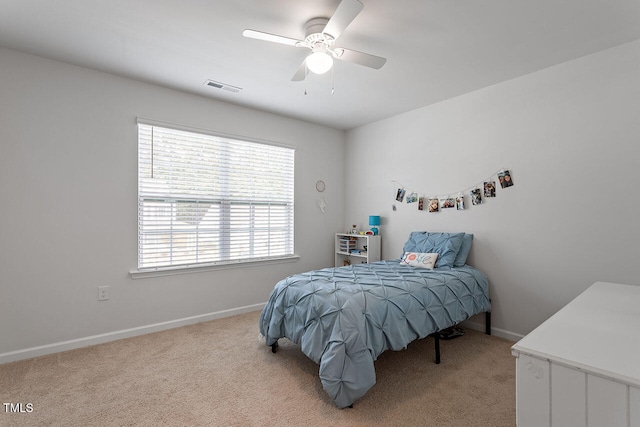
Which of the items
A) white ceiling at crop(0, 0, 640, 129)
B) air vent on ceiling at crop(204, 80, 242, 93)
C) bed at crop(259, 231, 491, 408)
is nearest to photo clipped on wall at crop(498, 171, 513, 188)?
bed at crop(259, 231, 491, 408)

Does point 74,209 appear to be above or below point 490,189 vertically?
below

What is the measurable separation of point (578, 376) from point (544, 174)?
2391mm

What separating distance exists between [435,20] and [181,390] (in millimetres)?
3088

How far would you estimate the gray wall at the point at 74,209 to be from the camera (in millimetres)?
2570

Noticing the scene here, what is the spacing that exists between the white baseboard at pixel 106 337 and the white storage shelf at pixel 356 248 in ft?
5.24

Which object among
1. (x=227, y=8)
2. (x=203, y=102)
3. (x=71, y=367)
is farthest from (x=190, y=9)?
(x=71, y=367)

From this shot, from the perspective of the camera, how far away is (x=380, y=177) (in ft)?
14.3

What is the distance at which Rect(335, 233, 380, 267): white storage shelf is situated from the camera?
4.20 m

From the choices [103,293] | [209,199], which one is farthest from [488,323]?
[103,293]

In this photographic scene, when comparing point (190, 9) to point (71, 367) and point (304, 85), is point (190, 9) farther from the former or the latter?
point (71, 367)

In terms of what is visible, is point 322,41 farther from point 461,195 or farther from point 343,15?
point 461,195

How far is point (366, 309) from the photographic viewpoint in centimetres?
212

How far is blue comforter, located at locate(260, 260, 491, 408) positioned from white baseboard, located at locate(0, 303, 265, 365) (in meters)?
1.09

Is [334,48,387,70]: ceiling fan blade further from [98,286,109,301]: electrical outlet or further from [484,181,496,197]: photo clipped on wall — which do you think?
[98,286,109,301]: electrical outlet
